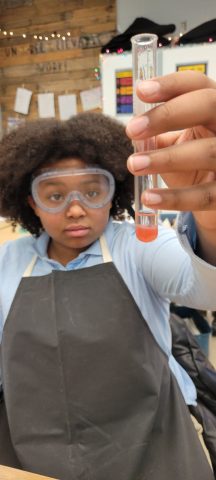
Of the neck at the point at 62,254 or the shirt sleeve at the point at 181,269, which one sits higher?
the shirt sleeve at the point at 181,269

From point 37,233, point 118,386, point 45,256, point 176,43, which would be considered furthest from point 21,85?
point 118,386

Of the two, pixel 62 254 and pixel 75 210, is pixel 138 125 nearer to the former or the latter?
pixel 75 210

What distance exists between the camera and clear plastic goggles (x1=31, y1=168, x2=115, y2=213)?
3.17 ft

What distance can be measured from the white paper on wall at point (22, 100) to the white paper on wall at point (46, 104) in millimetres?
111

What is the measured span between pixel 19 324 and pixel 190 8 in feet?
8.57

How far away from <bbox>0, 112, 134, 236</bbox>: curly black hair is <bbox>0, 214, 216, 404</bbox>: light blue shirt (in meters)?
0.16

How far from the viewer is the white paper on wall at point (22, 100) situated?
3160mm

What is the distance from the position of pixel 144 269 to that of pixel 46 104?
2609 millimetres

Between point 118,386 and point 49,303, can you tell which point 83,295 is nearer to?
point 49,303

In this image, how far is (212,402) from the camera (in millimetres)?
1044

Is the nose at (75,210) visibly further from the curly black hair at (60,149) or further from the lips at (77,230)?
the curly black hair at (60,149)

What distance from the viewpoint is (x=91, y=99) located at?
9.72 ft

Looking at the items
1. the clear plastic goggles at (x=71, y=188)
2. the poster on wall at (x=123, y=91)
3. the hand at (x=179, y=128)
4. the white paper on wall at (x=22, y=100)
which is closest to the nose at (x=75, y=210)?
the clear plastic goggles at (x=71, y=188)

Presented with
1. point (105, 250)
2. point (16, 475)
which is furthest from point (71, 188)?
point (16, 475)
